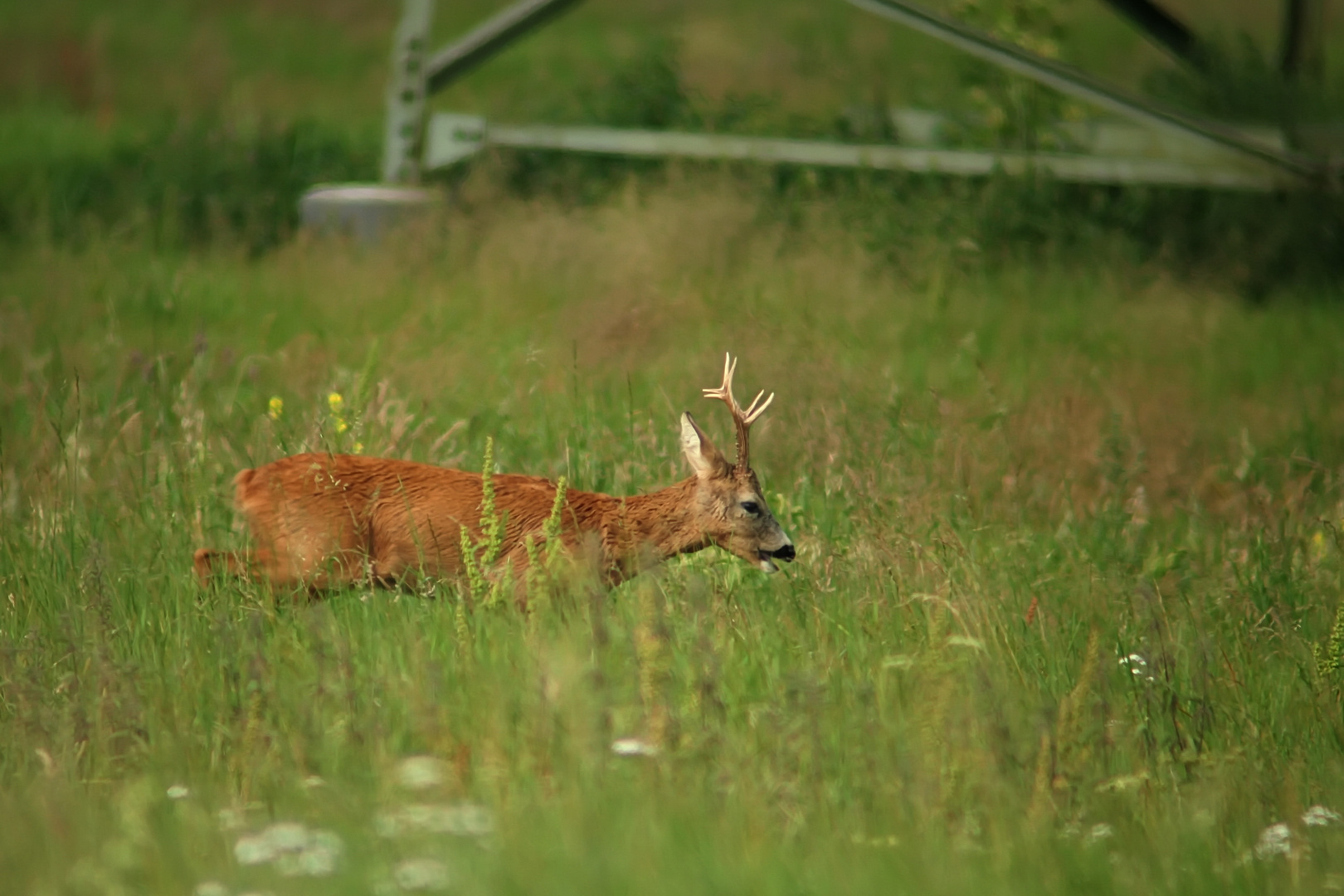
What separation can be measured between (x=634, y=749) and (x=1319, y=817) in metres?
1.51

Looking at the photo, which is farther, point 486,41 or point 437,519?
point 486,41

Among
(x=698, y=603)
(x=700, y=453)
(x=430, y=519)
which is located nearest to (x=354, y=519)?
(x=430, y=519)

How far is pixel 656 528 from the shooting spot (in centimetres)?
536

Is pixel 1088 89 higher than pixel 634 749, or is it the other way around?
pixel 1088 89

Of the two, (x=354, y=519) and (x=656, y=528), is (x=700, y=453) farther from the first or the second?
(x=354, y=519)

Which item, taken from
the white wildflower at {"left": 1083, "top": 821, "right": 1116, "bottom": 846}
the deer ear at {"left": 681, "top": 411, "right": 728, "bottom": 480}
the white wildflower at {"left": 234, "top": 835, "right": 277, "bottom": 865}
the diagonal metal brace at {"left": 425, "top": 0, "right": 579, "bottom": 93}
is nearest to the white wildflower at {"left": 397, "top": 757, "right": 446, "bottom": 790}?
the white wildflower at {"left": 234, "top": 835, "right": 277, "bottom": 865}

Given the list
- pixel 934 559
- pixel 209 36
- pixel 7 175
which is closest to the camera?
pixel 934 559

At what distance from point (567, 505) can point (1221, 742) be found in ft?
6.96

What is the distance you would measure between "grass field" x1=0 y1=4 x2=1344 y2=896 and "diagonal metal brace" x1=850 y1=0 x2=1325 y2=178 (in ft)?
3.35

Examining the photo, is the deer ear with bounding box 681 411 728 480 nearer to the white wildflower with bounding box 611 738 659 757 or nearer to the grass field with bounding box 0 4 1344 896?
the grass field with bounding box 0 4 1344 896

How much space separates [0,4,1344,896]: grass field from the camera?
3.42 metres

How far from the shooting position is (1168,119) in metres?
10.4

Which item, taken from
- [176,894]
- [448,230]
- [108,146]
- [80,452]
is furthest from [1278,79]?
[176,894]

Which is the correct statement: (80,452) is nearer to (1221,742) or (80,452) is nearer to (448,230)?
(1221,742)
